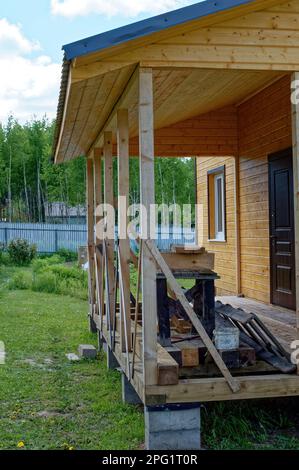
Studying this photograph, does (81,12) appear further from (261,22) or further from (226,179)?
(261,22)

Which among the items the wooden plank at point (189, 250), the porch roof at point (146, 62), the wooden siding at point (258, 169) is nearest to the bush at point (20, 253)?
the wooden siding at point (258, 169)

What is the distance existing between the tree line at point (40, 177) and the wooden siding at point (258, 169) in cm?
2395

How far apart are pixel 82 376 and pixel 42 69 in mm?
45585

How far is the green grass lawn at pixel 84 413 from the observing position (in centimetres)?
449

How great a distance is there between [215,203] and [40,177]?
2502cm

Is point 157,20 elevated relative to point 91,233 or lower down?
elevated

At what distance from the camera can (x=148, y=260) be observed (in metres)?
4.05

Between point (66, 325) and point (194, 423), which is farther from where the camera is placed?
point (66, 325)

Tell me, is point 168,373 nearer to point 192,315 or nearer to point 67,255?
point 192,315

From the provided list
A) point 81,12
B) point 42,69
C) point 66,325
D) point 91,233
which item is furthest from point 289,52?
point 42,69

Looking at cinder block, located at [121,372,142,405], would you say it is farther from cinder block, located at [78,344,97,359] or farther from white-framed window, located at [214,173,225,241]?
white-framed window, located at [214,173,225,241]

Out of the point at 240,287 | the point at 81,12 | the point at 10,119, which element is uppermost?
the point at 81,12

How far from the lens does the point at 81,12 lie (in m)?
27.3

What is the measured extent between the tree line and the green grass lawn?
25.4m
